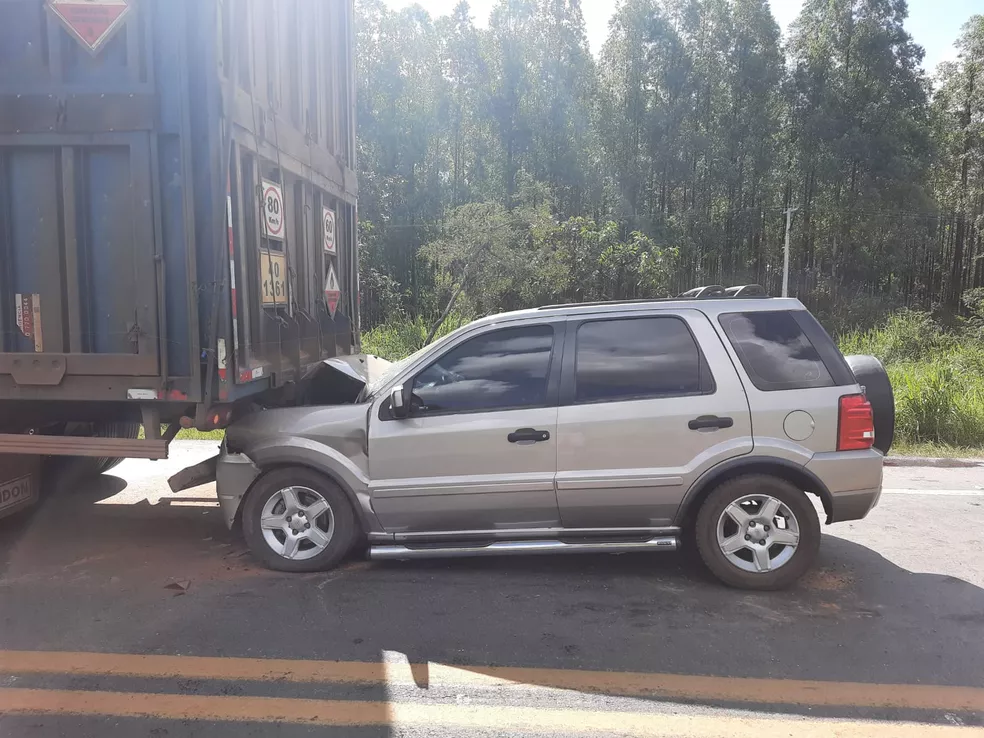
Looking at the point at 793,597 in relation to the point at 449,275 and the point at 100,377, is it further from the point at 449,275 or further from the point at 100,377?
the point at 449,275

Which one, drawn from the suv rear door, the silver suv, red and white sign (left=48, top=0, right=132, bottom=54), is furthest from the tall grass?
red and white sign (left=48, top=0, right=132, bottom=54)

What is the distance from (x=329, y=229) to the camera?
19.8 feet

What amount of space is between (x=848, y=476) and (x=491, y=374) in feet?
7.08

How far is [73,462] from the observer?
5.93m

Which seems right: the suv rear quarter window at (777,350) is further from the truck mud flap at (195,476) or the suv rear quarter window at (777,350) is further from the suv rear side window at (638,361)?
the truck mud flap at (195,476)

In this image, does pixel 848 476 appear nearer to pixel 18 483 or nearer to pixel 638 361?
pixel 638 361

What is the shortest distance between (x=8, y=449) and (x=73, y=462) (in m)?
1.52

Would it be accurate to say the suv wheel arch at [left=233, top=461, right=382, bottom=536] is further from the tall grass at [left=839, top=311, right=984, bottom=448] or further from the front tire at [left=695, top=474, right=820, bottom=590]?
the tall grass at [left=839, top=311, right=984, bottom=448]

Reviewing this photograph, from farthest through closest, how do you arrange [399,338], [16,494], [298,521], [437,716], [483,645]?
[399,338] < [16,494] < [298,521] < [483,645] < [437,716]

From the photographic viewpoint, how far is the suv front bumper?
403 cm

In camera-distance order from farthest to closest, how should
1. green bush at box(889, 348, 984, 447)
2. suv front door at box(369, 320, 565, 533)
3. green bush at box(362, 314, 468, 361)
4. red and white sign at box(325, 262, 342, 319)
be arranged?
green bush at box(362, 314, 468, 361) → green bush at box(889, 348, 984, 447) → red and white sign at box(325, 262, 342, 319) → suv front door at box(369, 320, 565, 533)

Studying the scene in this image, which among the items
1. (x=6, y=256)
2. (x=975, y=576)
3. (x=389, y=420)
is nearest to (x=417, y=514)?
(x=389, y=420)

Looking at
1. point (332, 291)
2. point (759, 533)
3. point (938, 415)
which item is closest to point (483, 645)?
point (759, 533)

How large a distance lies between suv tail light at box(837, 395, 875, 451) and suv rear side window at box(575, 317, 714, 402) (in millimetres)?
756
